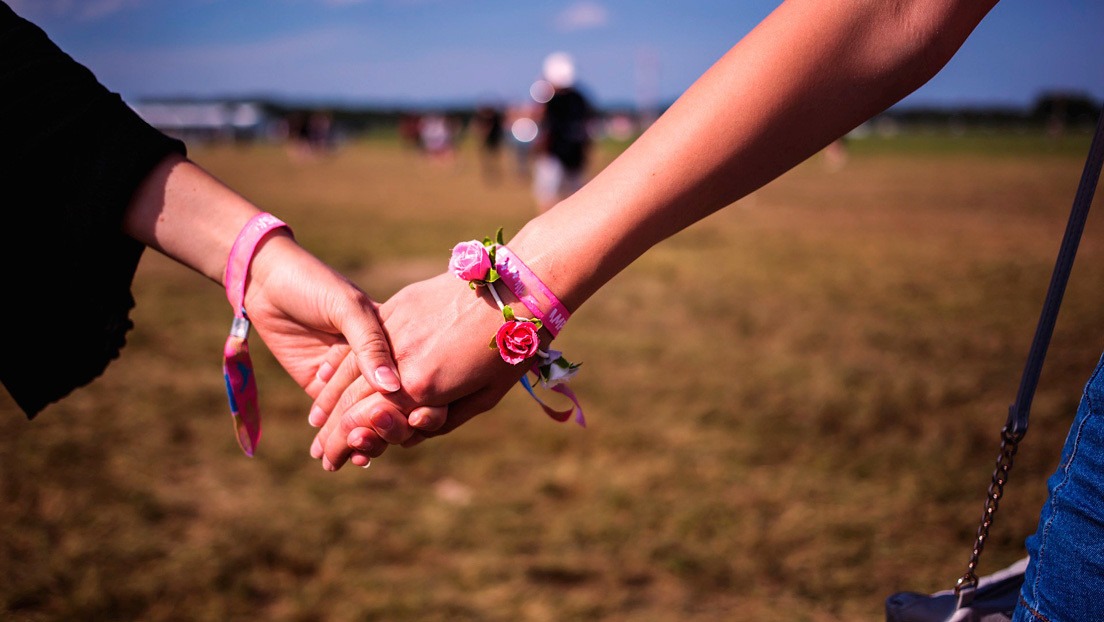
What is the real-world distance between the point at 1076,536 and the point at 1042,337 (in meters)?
0.31

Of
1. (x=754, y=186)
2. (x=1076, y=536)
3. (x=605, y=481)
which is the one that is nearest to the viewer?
(x=1076, y=536)

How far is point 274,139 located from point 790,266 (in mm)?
60871

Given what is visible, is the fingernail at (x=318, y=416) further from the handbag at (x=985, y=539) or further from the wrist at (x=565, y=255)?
the handbag at (x=985, y=539)

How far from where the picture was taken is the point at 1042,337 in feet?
3.30

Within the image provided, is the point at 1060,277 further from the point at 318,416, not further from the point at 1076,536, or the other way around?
the point at 318,416

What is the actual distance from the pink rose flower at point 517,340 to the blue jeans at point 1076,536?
72 cm

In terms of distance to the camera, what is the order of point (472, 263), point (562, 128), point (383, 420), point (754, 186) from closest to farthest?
1. point (754, 186)
2. point (472, 263)
3. point (383, 420)
4. point (562, 128)

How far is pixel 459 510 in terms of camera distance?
287 centimetres

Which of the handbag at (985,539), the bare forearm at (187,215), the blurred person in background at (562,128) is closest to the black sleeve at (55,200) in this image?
the bare forearm at (187,215)

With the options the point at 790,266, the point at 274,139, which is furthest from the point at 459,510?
the point at 274,139

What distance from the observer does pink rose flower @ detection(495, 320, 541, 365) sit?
120 cm

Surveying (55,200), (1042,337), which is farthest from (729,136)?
(55,200)

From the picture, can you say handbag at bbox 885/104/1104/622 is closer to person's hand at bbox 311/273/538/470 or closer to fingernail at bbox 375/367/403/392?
person's hand at bbox 311/273/538/470

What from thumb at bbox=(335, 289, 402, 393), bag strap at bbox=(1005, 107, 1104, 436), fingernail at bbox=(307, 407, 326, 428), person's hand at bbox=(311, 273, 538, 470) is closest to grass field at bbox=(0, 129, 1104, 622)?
fingernail at bbox=(307, 407, 326, 428)
